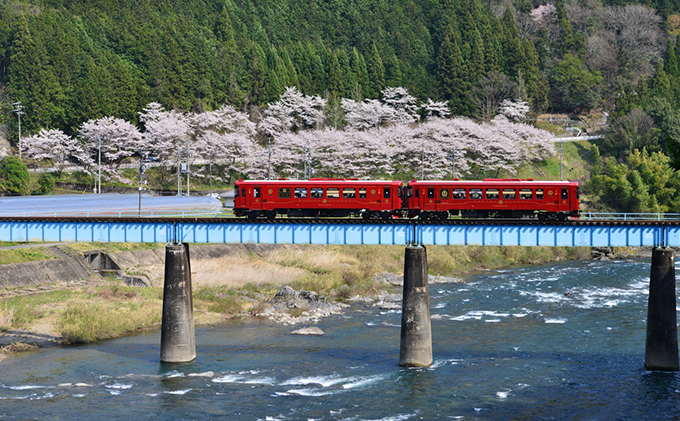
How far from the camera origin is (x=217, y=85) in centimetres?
14200

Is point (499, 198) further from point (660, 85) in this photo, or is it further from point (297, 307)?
point (660, 85)

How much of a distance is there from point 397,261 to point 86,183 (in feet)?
186

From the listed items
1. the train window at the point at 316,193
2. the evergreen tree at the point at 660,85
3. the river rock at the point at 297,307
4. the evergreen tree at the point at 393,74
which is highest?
the evergreen tree at the point at 393,74

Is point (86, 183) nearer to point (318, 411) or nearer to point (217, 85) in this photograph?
point (217, 85)

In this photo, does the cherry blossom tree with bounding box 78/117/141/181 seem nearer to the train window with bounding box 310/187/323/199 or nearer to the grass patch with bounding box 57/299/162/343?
the grass patch with bounding box 57/299/162/343

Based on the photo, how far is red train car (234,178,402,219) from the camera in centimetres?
5312

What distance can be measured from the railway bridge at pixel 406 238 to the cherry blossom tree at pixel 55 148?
75.8m

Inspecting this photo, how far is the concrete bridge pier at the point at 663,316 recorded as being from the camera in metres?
42.0

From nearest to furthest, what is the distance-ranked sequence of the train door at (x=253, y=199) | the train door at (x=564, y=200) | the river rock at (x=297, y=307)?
the train door at (x=564, y=200) → the train door at (x=253, y=199) → the river rock at (x=297, y=307)

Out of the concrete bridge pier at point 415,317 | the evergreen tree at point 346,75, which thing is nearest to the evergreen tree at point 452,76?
the evergreen tree at point 346,75

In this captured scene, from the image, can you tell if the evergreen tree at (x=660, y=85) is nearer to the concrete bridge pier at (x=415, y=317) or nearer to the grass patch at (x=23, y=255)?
the concrete bridge pier at (x=415, y=317)

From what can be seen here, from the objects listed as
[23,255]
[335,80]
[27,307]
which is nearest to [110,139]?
[335,80]

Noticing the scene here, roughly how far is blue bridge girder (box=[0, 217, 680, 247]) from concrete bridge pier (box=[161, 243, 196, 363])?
2.18 metres

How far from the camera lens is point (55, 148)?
121625mm
